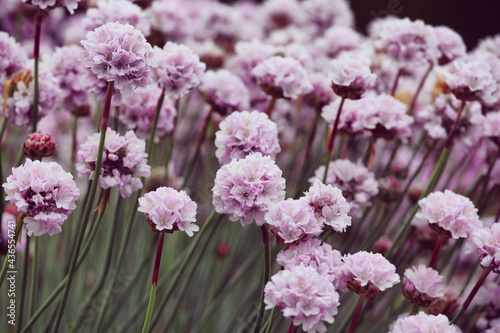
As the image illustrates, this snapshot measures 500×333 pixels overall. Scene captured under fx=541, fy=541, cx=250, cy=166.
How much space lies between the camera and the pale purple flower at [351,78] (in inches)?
27.6

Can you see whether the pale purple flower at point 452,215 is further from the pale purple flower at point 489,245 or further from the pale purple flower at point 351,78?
the pale purple flower at point 351,78

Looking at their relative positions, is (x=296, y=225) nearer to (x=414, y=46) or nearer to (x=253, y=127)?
(x=253, y=127)

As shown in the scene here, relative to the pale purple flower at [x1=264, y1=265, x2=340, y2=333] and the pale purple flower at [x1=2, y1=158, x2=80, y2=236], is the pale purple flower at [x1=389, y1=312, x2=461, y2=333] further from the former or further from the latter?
the pale purple flower at [x1=2, y1=158, x2=80, y2=236]

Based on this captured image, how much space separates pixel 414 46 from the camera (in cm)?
86

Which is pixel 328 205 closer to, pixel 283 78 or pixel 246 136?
pixel 246 136

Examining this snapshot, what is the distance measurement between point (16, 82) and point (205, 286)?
1.57ft

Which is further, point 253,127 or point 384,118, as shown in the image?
point 384,118

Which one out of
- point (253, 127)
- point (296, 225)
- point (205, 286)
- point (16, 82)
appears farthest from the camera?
point (205, 286)

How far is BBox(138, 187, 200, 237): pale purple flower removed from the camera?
532 millimetres

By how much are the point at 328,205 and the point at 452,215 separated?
0.60ft

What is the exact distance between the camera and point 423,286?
0.63 m

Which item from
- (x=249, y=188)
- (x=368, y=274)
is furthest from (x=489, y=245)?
(x=249, y=188)

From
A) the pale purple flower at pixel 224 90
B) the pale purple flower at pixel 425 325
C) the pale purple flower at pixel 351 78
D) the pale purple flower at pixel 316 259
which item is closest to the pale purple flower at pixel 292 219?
the pale purple flower at pixel 316 259

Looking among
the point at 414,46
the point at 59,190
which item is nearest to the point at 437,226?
the point at 414,46
